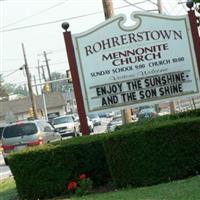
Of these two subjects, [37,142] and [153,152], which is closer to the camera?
[153,152]

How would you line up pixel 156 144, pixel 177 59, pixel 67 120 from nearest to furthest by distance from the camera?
pixel 156 144 → pixel 177 59 → pixel 67 120

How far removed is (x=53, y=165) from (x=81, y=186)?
2.42 feet

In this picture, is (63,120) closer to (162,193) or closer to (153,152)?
(153,152)

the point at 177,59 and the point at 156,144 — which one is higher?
the point at 177,59

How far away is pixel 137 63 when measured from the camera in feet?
42.9

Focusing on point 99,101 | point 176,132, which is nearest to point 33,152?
point 99,101

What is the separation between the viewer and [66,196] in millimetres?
11727

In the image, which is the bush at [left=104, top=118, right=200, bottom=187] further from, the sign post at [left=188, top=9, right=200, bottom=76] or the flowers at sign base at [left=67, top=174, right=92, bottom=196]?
the sign post at [left=188, top=9, right=200, bottom=76]

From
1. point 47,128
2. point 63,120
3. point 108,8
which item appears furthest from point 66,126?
point 108,8

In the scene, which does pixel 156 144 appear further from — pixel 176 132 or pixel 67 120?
pixel 67 120

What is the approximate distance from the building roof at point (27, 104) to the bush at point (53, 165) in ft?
290

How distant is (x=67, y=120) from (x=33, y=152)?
32.8 metres

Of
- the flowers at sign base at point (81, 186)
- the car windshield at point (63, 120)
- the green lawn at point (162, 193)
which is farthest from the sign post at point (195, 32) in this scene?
the car windshield at point (63, 120)

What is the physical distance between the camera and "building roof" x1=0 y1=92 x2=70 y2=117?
101 m
